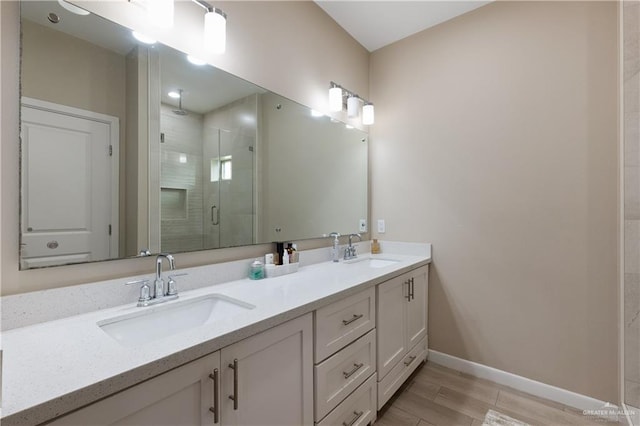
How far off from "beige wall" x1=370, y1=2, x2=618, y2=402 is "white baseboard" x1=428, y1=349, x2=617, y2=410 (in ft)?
0.13

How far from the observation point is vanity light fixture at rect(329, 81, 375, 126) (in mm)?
2127

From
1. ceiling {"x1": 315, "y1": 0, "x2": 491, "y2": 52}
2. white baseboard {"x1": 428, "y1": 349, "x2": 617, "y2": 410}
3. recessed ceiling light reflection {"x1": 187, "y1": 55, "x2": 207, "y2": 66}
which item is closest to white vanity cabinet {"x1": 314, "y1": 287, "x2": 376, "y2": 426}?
white baseboard {"x1": 428, "y1": 349, "x2": 617, "y2": 410}

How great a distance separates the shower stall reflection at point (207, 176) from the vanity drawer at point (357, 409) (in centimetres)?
92

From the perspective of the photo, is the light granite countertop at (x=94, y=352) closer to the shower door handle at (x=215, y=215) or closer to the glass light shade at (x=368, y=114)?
the shower door handle at (x=215, y=215)

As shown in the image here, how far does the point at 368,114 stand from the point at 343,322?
1.76m

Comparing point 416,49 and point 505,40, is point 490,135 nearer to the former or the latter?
point 505,40

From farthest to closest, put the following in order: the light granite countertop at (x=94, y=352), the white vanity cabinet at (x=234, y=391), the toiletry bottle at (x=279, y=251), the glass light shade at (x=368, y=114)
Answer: the glass light shade at (x=368, y=114) → the toiletry bottle at (x=279, y=251) → the white vanity cabinet at (x=234, y=391) → the light granite countertop at (x=94, y=352)

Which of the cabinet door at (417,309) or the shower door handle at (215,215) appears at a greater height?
the shower door handle at (215,215)

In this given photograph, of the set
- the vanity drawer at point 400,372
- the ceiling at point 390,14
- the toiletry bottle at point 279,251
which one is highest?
A: the ceiling at point 390,14

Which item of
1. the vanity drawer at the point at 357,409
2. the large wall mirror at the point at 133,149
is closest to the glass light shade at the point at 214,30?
the large wall mirror at the point at 133,149

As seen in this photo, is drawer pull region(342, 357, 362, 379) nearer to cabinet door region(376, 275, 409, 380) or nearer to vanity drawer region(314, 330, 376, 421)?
vanity drawer region(314, 330, 376, 421)

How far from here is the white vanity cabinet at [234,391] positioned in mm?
665

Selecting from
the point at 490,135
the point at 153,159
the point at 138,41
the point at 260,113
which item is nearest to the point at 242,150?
the point at 260,113

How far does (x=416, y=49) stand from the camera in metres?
2.33
